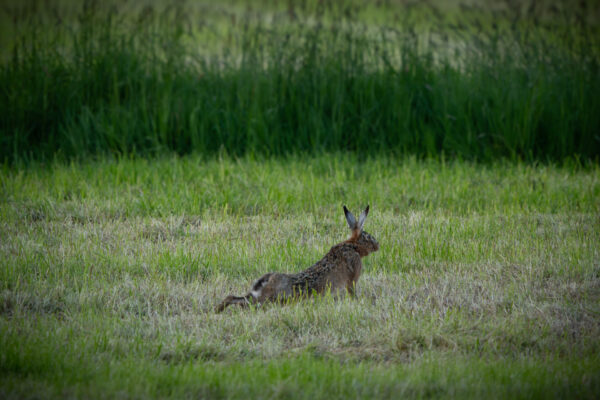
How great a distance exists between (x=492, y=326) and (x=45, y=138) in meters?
7.36

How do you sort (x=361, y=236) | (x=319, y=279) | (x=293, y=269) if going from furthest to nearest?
(x=293, y=269) < (x=361, y=236) < (x=319, y=279)

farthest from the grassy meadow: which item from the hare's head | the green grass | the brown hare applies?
the hare's head

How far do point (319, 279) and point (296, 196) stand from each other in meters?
2.86

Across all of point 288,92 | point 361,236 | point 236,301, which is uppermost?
point 288,92

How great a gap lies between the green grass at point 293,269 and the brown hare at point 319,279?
0.12 metres

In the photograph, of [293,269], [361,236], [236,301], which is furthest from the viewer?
[293,269]

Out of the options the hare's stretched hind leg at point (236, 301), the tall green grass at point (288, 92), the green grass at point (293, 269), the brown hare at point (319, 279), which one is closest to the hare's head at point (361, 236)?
the brown hare at point (319, 279)

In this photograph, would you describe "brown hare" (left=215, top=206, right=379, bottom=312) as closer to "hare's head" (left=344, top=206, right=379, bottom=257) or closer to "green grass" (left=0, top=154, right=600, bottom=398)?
"hare's head" (left=344, top=206, right=379, bottom=257)

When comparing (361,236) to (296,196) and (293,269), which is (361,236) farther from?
(296,196)

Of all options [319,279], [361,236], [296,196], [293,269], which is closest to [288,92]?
[296,196]

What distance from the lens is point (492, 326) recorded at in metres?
4.53

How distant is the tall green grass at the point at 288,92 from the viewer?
9797 millimetres

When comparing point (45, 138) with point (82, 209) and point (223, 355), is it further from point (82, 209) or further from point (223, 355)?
point (223, 355)

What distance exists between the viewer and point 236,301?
4.84m
